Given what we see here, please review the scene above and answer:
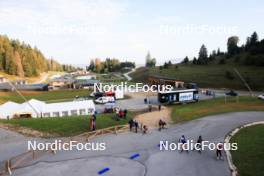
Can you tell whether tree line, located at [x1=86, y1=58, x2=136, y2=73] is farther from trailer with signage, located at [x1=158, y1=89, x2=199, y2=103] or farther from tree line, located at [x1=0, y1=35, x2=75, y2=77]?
trailer with signage, located at [x1=158, y1=89, x2=199, y2=103]

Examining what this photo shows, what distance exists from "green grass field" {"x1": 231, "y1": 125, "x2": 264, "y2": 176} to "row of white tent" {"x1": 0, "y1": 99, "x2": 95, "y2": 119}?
2162 centimetres

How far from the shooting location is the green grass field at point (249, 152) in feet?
48.5

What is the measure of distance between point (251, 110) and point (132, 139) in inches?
816

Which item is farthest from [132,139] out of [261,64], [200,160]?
[261,64]

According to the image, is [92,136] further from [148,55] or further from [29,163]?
[148,55]

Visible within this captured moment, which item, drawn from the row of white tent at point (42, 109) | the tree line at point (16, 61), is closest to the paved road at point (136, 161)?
the row of white tent at point (42, 109)

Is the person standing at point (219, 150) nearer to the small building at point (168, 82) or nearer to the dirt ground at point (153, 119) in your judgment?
the dirt ground at point (153, 119)

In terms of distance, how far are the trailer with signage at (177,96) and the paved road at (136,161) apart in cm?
2041

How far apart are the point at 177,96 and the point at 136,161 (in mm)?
29018

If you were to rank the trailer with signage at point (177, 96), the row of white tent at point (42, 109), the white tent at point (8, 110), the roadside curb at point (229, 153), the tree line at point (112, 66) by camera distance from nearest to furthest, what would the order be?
the roadside curb at point (229, 153), the white tent at point (8, 110), the row of white tent at point (42, 109), the trailer with signage at point (177, 96), the tree line at point (112, 66)

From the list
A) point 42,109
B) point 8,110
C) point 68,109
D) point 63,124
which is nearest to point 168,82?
point 68,109

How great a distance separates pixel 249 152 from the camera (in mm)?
17703

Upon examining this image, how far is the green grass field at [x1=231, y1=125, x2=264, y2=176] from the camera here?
48.5ft

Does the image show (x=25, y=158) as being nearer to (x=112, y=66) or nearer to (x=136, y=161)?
(x=136, y=161)
